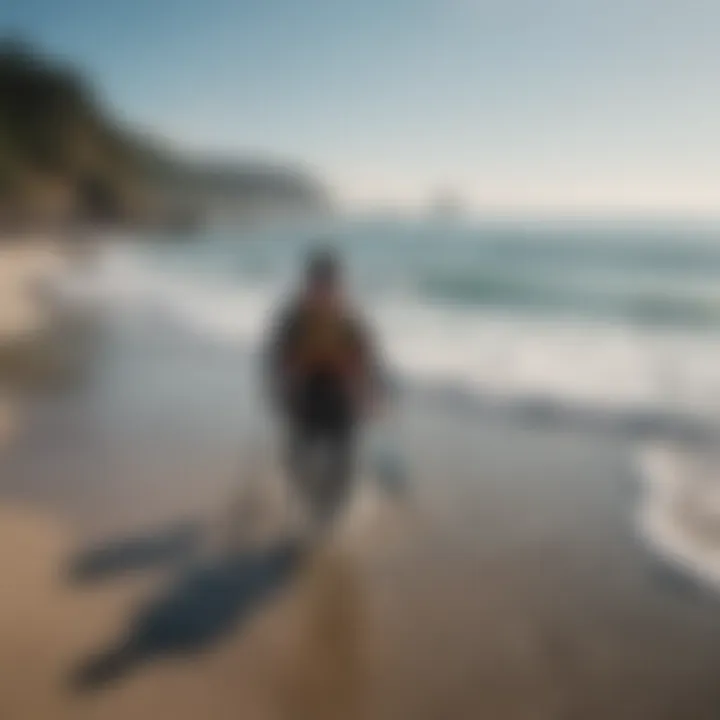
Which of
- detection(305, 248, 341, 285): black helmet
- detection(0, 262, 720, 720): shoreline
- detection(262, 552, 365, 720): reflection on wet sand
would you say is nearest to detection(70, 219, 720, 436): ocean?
detection(305, 248, 341, 285): black helmet

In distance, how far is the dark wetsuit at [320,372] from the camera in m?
3.05

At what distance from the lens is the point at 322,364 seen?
9.99ft

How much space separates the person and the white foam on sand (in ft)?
4.37

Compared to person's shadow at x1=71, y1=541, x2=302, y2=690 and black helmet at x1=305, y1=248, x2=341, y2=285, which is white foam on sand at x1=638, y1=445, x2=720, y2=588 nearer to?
person's shadow at x1=71, y1=541, x2=302, y2=690

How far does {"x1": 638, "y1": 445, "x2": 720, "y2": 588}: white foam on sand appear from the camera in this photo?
311 centimetres

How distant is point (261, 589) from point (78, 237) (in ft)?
51.4

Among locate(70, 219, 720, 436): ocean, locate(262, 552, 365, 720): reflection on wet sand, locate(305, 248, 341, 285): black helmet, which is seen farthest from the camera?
locate(70, 219, 720, 436): ocean

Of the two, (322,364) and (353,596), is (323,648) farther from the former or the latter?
(322,364)

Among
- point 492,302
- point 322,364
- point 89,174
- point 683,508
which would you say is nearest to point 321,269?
point 322,364

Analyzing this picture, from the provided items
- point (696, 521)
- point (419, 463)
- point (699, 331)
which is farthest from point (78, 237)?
point (696, 521)

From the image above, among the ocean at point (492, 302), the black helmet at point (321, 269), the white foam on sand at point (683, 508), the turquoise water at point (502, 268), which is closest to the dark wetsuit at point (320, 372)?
the black helmet at point (321, 269)

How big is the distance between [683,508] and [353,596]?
1.67 metres

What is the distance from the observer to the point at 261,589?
113 inches

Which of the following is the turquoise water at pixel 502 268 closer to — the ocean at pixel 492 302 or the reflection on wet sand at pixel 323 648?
the ocean at pixel 492 302
